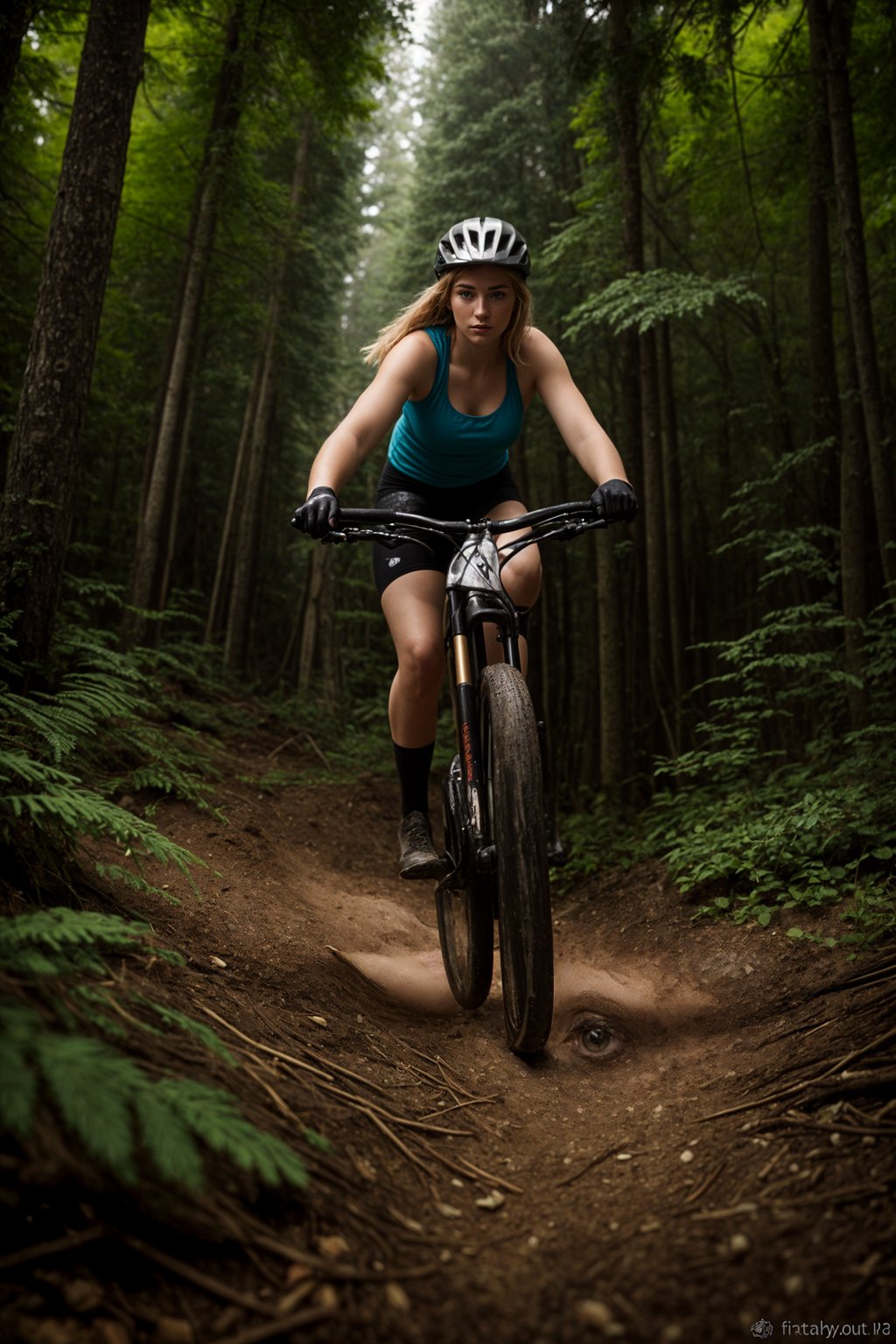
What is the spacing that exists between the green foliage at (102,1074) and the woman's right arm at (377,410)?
176 cm

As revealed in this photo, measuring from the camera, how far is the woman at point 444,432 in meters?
3.17

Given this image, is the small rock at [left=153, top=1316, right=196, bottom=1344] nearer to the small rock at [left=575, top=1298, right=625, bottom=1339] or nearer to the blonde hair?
the small rock at [left=575, top=1298, right=625, bottom=1339]

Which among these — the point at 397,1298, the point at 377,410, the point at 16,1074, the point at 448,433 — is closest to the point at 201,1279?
the point at 397,1298

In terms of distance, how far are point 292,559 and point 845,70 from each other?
62.2 ft

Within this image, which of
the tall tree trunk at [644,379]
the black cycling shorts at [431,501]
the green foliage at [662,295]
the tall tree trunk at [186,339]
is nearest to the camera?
the black cycling shorts at [431,501]

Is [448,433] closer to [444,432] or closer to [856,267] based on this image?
[444,432]

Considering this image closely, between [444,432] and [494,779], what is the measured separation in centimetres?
157

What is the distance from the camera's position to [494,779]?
103 inches

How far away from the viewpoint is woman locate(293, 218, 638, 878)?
317cm

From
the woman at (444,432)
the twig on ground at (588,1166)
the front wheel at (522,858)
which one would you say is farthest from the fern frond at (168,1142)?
the woman at (444,432)

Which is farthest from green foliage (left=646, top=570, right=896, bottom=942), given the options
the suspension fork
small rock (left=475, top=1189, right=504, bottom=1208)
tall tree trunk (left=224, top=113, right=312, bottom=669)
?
tall tree trunk (left=224, top=113, right=312, bottom=669)

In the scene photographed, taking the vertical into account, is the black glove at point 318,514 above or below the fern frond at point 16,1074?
above

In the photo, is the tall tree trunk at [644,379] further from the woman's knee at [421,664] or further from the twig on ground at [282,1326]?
the twig on ground at [282,1326]

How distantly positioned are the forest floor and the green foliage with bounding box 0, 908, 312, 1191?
0.35 feet
